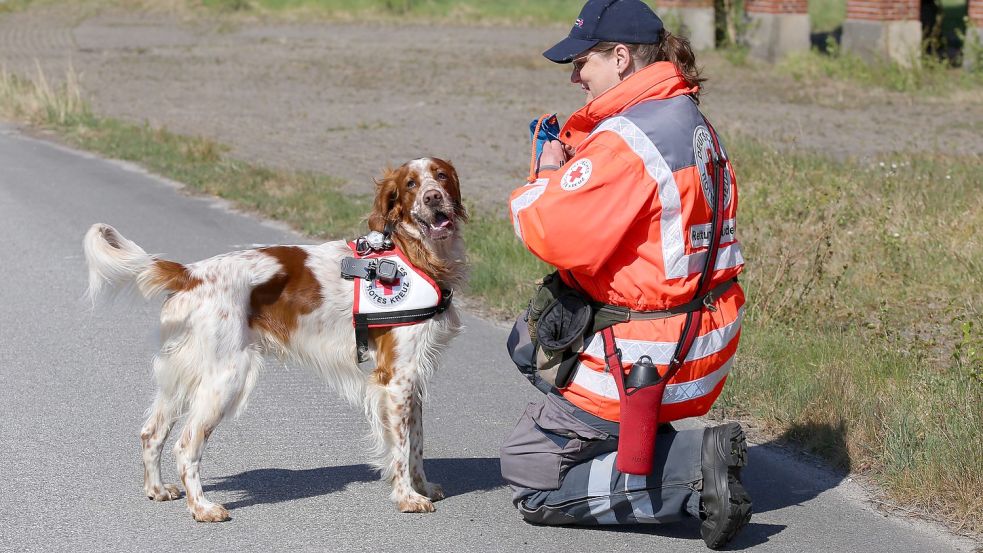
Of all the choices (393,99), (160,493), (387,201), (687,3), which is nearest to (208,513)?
(160,493)

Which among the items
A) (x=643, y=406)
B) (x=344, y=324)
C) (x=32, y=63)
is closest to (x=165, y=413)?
(x=344, y=324)

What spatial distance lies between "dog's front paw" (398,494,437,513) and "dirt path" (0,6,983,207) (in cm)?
737

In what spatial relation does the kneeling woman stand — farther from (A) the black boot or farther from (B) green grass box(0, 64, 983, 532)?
(B) green grass box(0, 64, 983, 532)

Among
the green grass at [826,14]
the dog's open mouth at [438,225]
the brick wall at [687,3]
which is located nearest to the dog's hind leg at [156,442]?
the dog's open mouth at [438,225]

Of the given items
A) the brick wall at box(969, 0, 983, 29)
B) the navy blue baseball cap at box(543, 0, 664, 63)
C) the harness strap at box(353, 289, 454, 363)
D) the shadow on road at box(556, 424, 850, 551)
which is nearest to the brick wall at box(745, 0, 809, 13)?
the brick wall at box(969, 0, 983, 29)

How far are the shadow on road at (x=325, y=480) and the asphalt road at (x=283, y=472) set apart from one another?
0.01m

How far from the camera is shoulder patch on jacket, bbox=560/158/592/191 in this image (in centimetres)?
463

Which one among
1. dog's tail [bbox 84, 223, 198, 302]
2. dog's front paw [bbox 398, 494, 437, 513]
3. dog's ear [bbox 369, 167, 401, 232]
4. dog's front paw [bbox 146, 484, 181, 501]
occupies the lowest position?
dog's front paw [bbox 398, 494, 437, 513]

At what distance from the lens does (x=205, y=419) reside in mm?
5145

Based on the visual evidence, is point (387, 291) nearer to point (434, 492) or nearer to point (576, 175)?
point (434, 492)

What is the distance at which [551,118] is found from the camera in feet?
17.2

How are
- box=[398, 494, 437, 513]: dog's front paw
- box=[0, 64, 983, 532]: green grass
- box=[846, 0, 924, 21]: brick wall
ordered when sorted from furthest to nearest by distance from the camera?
box=[846, 0, 924, 21]: brick wall
box=[0, 64, 983, 532]: green grass
box=[398, 494, 437, 513]: dog's front paw

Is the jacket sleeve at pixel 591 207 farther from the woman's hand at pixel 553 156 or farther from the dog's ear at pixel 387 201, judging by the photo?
the dog's ear at pixel 387 201

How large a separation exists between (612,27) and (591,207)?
81 cm
